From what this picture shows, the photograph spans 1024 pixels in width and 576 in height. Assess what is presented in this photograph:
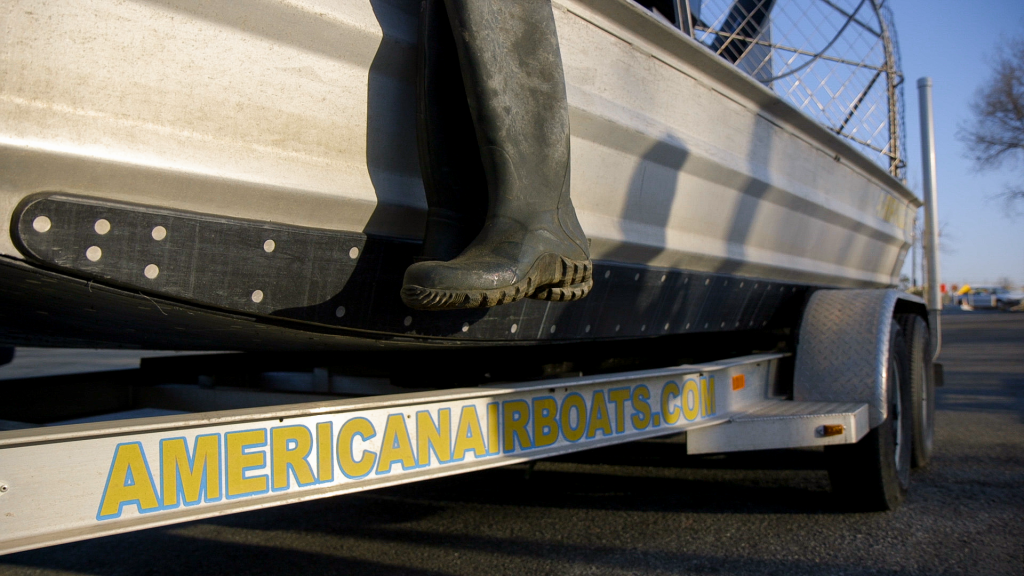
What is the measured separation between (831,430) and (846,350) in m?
0.57

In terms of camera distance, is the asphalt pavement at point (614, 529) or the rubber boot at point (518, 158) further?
the asphalt pavement at point (614, 529)

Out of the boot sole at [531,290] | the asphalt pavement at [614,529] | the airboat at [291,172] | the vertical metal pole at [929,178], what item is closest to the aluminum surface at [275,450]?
the airboat at [291,172]

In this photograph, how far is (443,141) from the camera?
1801 millimetres

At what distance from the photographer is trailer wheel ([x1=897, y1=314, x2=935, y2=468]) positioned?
3990 mm

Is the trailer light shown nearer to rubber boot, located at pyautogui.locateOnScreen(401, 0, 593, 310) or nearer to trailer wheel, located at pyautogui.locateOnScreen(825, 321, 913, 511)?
trailer wheel, located at pyautogui.locateOnScreen(825, 321, 913, 511)

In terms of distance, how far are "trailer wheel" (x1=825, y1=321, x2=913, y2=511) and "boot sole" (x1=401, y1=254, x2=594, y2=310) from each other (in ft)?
6.80

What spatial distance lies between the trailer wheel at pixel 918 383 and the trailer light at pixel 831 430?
1176mm

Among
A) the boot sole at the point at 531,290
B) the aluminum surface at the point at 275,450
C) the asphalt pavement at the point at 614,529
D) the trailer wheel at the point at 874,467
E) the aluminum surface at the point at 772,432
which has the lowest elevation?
the asphalt pavement at the point at 614,529

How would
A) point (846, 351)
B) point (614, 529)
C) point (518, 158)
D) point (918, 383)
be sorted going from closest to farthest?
1. point (518, 158)
2. point (614, 529)
3. point (846, 351)
4. point (918, 383)

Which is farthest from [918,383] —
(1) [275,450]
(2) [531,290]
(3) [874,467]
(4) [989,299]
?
(4) [989,299]

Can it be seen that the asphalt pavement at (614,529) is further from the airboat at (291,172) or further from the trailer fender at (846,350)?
the airboat at (291,172)

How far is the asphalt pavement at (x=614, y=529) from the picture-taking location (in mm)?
2781

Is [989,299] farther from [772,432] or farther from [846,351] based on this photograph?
[772,432]

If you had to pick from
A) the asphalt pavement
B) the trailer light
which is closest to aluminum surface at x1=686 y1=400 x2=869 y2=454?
the trailer light
